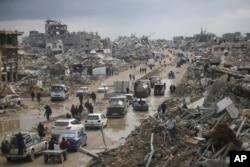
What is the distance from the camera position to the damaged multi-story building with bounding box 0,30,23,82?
6738 centimetres

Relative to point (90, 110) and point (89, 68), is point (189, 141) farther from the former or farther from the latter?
point (89, 68)

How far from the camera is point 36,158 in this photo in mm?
21797

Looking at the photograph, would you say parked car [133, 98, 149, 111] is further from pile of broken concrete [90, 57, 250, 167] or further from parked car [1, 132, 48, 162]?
parked car [1, 132, 48, 162]

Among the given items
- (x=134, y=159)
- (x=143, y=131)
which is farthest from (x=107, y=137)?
(x=134, y=159)

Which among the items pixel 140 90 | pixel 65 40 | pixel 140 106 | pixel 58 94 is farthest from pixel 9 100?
pixel 65 40

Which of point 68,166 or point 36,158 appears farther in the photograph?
point 36,158

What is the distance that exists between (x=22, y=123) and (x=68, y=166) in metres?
16.4

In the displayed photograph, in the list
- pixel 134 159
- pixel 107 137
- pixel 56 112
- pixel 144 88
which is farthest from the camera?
pixel 144 88

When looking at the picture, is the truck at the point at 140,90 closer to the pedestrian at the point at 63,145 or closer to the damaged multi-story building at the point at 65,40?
the pedestrian at the point at 63,145

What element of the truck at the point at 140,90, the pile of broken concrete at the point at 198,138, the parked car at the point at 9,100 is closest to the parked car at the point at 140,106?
the truck at the point at 140,90

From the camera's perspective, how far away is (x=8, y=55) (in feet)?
231

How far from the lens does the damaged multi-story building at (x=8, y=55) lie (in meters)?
67.4

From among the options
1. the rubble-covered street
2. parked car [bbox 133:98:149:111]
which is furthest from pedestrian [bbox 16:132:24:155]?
parked car [bbox 133:98:149:111]

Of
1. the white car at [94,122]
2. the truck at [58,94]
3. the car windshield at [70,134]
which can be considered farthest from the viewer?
the truck at [58,94]
